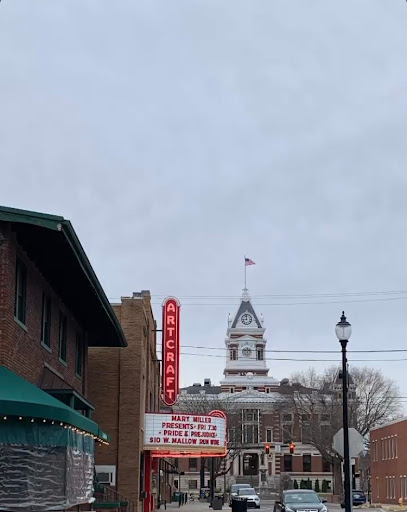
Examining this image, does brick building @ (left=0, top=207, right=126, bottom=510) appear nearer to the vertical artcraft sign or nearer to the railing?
the railing

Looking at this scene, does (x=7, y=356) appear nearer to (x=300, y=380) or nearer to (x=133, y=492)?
(x=133, y=492)

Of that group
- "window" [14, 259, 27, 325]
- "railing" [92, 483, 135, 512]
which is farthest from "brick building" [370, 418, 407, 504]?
"window" [14, 259, 27, 325]

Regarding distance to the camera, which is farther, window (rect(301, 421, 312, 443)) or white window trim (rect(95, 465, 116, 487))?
window (rect(301, 421, 312, 443))

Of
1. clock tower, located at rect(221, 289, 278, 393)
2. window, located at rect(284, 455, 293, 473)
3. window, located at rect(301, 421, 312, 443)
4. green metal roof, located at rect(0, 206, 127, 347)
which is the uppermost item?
clock tower, located at rect(221, 289, 278, 393)

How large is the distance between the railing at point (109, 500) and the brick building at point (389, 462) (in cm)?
3712

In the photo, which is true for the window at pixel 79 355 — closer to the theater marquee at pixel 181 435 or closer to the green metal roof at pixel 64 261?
the green metal roof at pixel 64 261

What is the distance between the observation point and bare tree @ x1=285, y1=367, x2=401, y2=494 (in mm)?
86500

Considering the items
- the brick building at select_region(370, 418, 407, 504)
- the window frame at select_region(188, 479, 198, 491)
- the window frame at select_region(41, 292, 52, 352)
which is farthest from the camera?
the window frame at select_region(188, 479, 198, 491)

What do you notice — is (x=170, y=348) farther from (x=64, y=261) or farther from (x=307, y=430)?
(x=307, y=430)

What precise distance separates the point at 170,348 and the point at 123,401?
21.0 ft

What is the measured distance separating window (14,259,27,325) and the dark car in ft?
51.3

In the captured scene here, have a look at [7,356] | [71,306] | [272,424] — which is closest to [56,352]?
[71,306]

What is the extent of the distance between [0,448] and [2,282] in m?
3.93

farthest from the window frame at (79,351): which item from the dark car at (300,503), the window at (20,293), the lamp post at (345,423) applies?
the lamp post at (345,423)
